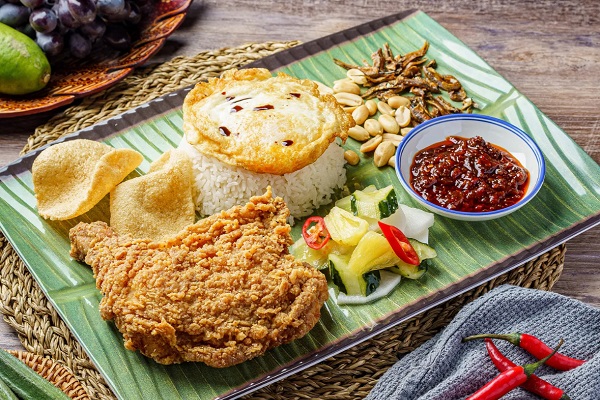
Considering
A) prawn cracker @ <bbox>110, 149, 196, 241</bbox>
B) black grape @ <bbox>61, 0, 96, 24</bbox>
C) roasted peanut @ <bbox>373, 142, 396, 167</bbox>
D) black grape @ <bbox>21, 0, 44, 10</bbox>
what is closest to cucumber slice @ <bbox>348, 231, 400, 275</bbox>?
roasted peanut @ <bbox>373, 142, 396, 167</bbox>

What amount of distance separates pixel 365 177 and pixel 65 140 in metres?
2.79

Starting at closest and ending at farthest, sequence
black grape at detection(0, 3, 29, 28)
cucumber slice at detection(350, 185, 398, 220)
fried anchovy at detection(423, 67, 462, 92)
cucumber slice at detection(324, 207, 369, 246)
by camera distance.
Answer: cucumber slice at detection(324, 207, 369, 246)
cucumber slice at detection(350, 185, 398, 220)
fried anchovy at detection(423, 67, 462, 92)
black grape at detection(0, 3, 29, 28)

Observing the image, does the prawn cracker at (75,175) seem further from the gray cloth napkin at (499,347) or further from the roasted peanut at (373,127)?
the gray cloth napkin at (499,347)

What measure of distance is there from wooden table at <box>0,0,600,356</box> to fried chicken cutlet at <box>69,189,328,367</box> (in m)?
2.69

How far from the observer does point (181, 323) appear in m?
4.97

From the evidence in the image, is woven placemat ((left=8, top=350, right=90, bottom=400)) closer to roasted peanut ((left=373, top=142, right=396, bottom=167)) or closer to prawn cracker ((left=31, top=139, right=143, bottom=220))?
prawn cracker ((left=31, top=139, right=143, bottom=220))

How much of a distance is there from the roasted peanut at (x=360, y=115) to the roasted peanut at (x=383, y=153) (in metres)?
0.49

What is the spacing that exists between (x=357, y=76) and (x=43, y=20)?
3.29 metres

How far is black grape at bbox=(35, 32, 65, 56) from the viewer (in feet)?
25.5

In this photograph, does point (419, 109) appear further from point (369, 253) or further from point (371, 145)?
point (369, 253)

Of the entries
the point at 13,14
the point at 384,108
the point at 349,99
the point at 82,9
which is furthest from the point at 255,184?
the point at 13,14

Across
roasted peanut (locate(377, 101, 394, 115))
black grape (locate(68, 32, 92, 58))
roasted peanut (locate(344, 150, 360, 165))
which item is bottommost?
roasted peanut (locate(344, 150, 360, 165))

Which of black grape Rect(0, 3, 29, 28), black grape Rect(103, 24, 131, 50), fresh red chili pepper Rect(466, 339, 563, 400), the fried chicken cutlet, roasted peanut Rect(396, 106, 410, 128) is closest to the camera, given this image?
fresh red chili pepper Rect(466, 339, 563, 400)

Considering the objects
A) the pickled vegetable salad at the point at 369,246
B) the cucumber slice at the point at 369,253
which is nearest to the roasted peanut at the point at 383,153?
the pickled vegetable salad at the point at 369,246
